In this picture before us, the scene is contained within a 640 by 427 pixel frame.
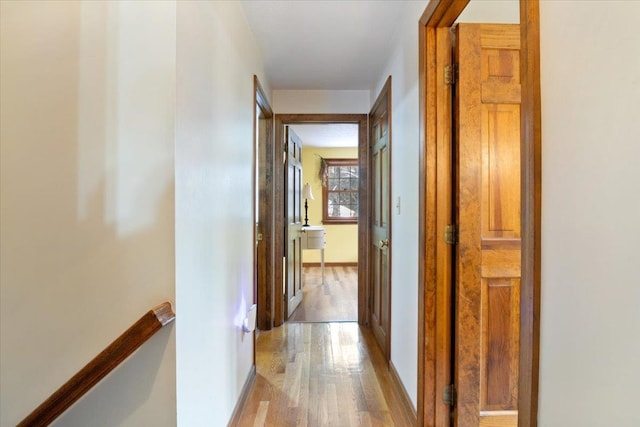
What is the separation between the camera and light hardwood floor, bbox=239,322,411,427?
1.83 metres

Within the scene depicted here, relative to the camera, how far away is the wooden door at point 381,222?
2.43 meters

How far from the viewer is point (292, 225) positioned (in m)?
3.55

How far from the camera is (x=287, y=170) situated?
3.37m

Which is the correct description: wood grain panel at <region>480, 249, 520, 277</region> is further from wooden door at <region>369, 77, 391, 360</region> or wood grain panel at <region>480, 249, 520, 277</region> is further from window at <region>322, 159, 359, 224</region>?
window at <region>322, 159, 359, 224</region>

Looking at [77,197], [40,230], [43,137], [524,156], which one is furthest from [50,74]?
[524,156]

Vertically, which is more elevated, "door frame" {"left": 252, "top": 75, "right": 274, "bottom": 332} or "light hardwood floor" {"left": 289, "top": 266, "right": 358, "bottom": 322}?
"door frame" {"left": 252, "top": 75, "right": 274, "bottom": 332}

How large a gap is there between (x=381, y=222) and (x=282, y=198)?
3.42ft

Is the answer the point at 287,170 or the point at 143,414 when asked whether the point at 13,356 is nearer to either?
the point at 143,414

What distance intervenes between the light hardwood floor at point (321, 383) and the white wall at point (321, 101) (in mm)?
2203

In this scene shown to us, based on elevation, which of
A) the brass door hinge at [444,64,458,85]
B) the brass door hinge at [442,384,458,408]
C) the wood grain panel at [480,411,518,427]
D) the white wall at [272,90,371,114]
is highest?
the white wall at [272,90,371,114]

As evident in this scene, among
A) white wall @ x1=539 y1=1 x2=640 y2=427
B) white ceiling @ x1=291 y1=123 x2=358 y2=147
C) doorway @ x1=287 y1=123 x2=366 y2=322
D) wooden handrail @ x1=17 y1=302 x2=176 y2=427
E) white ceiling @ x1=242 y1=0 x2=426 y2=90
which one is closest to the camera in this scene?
white wall @ x1=539 y1=1 x2=640 y2=427

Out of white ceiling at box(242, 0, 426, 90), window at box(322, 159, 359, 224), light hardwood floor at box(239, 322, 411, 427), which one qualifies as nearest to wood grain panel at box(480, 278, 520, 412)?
light hardwood floor at box(239, 322, 411, 427)

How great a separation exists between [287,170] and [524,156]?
2705 millimetres

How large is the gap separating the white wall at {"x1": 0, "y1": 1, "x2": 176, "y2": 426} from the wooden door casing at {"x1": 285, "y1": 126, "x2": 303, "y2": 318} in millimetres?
2322
